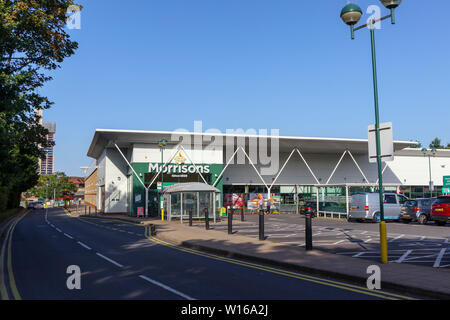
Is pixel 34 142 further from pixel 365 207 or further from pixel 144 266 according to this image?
pixel 365 207

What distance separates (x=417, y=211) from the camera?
25969mm

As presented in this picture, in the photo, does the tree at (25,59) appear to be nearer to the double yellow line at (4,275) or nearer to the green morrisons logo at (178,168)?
the double yellow line at (4,275)

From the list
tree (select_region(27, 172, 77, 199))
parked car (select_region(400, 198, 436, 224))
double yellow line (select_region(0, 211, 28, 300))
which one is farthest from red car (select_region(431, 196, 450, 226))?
tree (select_region(27, 172, 77, 199))

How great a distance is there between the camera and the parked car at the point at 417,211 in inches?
1016

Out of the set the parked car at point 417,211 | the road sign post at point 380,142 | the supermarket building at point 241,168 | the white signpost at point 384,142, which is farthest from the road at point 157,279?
the supermarket building at point 241,168

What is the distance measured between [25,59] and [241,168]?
3186 centimetres

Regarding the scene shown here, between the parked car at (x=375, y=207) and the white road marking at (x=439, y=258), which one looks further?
the parked car at (x=375, y=207)

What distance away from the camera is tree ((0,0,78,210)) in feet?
52.3

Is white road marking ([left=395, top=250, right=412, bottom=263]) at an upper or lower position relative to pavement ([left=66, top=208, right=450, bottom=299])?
lower

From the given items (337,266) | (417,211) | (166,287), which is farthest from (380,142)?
(417,211)

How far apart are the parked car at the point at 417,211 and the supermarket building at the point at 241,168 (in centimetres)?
558

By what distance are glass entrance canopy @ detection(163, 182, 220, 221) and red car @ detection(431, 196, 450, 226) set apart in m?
14.5

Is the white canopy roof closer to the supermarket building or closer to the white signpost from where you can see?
the supermarket building
